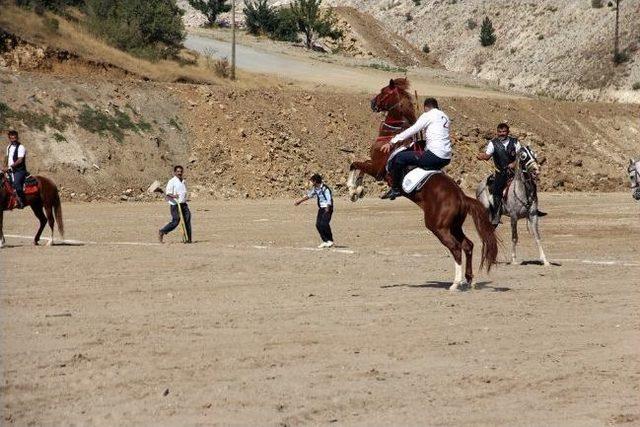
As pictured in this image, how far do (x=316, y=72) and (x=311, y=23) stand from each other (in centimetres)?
1867

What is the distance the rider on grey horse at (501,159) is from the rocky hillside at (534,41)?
56.8 m

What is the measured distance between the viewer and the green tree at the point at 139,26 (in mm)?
63906

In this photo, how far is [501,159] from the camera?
23359 mm

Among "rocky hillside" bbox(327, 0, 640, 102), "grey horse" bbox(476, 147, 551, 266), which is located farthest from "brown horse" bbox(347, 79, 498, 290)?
"rocky hillside" bbox(327, 0, 640, 102)

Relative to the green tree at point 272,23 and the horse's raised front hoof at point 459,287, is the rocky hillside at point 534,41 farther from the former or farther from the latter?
the horse's raised front hoof at point 459,287

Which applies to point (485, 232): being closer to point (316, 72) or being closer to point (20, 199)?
point (20, 199)

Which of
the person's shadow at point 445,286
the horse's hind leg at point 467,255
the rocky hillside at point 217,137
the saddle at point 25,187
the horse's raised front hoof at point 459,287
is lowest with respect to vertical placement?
the rocky hillside at point 217,137

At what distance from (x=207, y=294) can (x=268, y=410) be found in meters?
7.03

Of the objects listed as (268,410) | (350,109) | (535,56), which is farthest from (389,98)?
(535,56)

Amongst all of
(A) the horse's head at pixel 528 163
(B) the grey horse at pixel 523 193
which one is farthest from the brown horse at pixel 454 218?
(A) the horse's head at pixel 528 163

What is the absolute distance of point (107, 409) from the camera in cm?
1039

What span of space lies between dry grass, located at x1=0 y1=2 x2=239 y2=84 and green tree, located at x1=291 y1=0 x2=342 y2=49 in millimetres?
27903

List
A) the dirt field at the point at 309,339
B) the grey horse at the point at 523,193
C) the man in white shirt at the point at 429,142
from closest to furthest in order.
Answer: the dirt field at the point at 309,339 < the man in white shirt at the point at 429,142 < the grey horse at the point at 523,193

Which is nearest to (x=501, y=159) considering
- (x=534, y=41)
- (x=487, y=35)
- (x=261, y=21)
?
(x=261, y=21)
